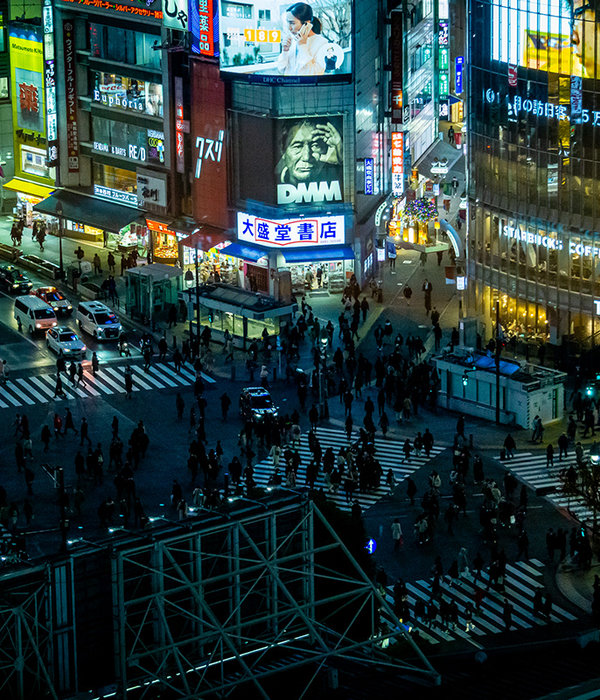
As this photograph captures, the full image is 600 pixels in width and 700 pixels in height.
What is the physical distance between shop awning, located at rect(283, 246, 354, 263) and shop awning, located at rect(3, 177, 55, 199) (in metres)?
26.4

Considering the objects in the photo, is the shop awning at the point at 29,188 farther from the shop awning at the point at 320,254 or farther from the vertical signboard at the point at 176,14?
the shop awning at the point at 320,254

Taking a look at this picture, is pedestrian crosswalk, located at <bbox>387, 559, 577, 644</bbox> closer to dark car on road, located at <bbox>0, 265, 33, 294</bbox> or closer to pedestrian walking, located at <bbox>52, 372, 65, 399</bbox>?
pedestrian walking, located at <bbox>52, 372, 65, 399</bbox>

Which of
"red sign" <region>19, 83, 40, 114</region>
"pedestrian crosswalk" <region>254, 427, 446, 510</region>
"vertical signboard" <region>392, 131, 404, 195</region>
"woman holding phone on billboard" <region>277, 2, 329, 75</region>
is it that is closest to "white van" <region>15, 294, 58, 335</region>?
"woman holding phone on billboard" <region>277, 2, 329, 75</region>

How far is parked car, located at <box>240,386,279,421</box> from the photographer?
83375 millimetres

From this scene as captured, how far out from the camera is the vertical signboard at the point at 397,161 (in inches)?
4368

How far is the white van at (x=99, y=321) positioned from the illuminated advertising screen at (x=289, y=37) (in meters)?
16.3

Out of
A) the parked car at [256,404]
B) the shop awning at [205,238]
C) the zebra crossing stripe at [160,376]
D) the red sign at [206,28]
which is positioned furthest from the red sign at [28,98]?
the parked car at [256,404]

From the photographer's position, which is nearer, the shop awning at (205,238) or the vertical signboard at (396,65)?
the shop awning at (205,238)

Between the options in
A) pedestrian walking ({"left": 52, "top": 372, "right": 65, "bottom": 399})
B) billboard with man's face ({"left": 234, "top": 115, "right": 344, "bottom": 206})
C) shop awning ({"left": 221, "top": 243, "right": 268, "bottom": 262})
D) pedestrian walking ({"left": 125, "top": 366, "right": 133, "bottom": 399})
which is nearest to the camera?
pedestrian walking ({"left": 52, "top": 372, "right": 65, "bottom": 399})

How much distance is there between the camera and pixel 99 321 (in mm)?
99000

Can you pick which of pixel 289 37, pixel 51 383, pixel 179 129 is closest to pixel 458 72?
pixel 179 129

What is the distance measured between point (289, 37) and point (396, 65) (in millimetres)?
11044

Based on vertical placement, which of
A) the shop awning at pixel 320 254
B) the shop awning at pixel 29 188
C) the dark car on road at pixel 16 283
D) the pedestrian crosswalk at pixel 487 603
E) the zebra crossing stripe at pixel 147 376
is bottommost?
the pedestrian crosswalk at pixel 487 603

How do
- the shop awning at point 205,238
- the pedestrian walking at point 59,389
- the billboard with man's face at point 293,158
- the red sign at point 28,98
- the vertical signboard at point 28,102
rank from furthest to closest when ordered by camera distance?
1. the red sign at point 28,98
2. the vertical signboard at point 28,102
3. the shop awning at point 205,238
4. the billboard with man's face at point 293,158
5. the pedestrian walking at point 59,389
